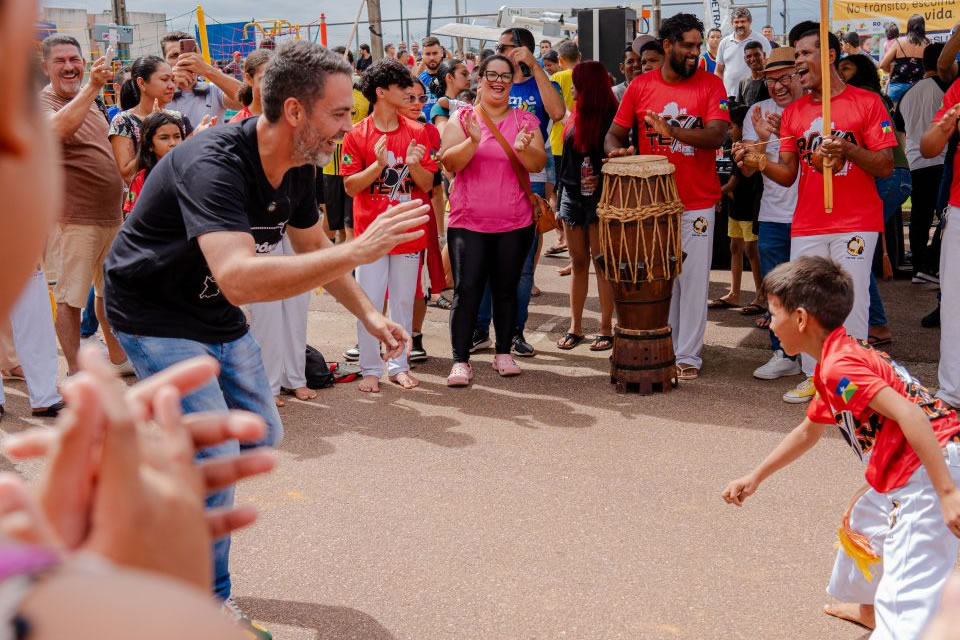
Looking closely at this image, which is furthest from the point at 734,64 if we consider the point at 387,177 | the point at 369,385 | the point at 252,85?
the point at 369,385

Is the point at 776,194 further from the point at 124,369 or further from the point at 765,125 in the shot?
the point at 124,369

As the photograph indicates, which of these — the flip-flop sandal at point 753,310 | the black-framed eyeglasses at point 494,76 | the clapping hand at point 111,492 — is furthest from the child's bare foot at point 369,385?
the clapping hand at point 111,492

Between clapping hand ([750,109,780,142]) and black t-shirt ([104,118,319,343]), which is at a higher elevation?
clapping hand ([750,109,780,142])

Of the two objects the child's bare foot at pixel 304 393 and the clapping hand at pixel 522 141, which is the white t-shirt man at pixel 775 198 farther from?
the child's bare foot at pixel 304 393

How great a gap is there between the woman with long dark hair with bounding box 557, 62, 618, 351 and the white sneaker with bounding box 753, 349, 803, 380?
1.16 m

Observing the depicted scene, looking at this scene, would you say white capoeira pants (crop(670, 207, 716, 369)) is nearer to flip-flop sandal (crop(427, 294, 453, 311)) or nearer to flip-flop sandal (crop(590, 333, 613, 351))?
flip-flop sandal (crop(590, 333, 613, 351))

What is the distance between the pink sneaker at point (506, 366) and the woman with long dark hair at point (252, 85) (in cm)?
220

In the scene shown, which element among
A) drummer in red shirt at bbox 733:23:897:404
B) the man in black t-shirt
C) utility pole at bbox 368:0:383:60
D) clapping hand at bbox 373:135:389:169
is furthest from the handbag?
utility pole at bbox 368:0:383:60

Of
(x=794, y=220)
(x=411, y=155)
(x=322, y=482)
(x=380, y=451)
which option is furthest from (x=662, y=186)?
(x=322, y=482)

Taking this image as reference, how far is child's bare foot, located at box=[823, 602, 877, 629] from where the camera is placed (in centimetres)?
333

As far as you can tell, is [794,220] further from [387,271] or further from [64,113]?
[64,113]

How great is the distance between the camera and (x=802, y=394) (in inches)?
224

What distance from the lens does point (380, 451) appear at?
5191 mm

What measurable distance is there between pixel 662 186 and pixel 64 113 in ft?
11.5
